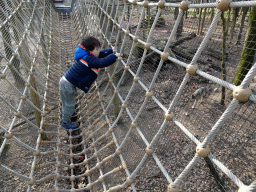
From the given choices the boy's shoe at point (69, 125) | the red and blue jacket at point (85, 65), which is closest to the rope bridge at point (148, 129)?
the boy's shoe at point (69, 125)

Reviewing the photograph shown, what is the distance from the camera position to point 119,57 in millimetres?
1671

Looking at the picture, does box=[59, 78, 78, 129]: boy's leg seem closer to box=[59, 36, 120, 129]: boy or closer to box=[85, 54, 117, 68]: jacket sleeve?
box=[59, 36, 120, 129]: boy

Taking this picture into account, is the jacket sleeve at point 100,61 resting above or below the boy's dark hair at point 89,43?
below

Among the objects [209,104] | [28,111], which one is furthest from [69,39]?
[209,104]

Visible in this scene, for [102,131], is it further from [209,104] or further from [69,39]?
[69,39]

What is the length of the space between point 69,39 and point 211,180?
12.3 feet

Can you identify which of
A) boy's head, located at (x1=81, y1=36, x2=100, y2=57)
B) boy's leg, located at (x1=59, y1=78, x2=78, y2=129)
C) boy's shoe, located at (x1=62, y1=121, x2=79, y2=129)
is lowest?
boy's shoe, located at (x1=62, y1=121, x2=79, y2=129)

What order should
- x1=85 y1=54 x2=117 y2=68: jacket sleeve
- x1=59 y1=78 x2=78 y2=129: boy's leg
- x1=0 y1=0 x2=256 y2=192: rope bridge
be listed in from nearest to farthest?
x1=0 y1=0 x2=256 y2=192: rope bridge, x1=85 y1=54 x2=117 y2=68: jacket sleeve, x1=59 y1=78 x2=78 y2=129: boy's leg

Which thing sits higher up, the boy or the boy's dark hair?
the boy's dark hair

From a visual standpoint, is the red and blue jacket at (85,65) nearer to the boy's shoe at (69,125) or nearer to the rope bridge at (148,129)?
the rope bridge at (148,129)

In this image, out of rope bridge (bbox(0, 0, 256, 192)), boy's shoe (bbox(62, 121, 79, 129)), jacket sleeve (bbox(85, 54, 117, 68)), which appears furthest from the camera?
boy's shoe (bbox(62, 121, 79, 129))

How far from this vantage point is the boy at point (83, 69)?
1678 mm

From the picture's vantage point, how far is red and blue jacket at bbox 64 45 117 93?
1644 millimetres

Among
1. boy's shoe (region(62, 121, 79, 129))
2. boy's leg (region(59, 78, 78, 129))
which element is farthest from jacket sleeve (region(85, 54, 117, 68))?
boy's shoe (region(62, 121, 79, 129))
